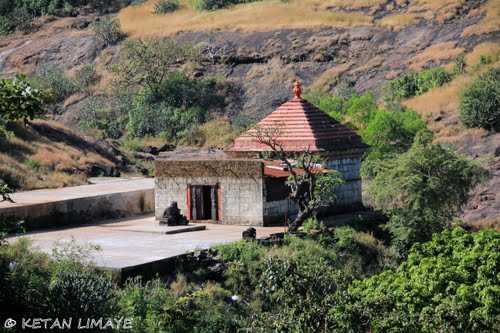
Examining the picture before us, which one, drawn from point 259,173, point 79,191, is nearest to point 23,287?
point 259,173

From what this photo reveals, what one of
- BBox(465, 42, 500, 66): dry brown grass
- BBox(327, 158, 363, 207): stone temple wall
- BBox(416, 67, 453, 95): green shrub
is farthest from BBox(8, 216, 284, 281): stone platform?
BBox(465, 42, 500, 66): dry brown grass

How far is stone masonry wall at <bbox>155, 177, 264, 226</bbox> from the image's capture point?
2823 cm

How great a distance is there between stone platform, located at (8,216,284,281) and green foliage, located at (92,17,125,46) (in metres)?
41.2

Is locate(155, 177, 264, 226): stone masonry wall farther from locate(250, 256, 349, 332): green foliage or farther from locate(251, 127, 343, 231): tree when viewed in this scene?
locate(250, 256, 349, 332): green foliage

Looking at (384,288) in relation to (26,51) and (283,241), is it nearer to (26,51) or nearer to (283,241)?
(283,241)

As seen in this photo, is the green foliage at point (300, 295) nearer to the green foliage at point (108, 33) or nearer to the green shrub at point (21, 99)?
the green shrub at point (21, 99)

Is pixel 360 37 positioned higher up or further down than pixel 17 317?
higher up

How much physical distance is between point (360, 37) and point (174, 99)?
10937mm

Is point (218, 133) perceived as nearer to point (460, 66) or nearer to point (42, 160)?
point (460, 66)

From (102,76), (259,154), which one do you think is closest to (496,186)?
(259,154)

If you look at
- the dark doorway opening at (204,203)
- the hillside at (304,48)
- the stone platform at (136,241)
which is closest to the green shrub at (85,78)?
the hillside at (304,48)

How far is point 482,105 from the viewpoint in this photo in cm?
4353

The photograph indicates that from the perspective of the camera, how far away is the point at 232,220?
94.3 feet

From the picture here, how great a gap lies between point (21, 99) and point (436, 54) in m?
41.6
